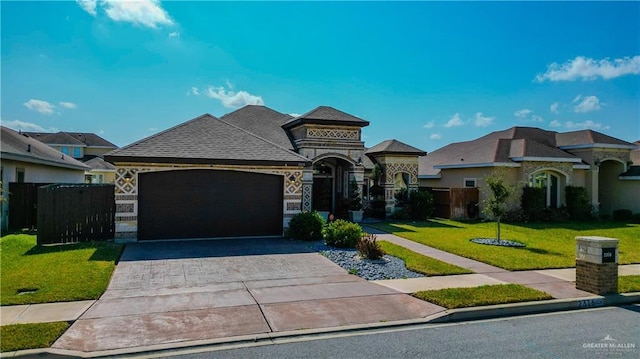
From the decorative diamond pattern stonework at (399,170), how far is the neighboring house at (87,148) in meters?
28.7

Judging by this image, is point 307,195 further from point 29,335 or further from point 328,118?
point 29,335

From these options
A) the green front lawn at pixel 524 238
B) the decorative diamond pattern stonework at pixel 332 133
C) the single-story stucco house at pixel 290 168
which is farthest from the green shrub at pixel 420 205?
the decorative diamond pattern stonework at pixel 332 133

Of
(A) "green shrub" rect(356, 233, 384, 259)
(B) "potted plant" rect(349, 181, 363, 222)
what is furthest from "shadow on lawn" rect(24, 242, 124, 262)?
(B) "potted plant" rect(349, 181, 363, 222)

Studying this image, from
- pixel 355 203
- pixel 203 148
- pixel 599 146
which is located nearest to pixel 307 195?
pixel 355 203

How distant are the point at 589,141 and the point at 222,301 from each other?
2626 centimetres

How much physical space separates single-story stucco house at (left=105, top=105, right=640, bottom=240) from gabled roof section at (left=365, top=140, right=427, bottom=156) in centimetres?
6

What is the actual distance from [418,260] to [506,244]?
210 inches

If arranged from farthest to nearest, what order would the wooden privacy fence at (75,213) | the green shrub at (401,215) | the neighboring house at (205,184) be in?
the green shrub at (401,215), the neighboring house at (205,184), the wooden privacy fence at (75,213)

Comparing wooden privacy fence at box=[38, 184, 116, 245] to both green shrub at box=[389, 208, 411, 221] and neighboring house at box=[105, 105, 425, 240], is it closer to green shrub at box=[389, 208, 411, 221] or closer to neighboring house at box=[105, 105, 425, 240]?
neighboring house at box=[105, 105, 425, 240]

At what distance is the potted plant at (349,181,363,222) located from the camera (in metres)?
21.7

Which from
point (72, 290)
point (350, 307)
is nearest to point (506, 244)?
point (350, 307)

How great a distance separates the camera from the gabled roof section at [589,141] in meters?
26.1

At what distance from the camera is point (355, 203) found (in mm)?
21828

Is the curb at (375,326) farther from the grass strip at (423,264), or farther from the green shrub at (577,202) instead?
the green shrub at (577,202)
